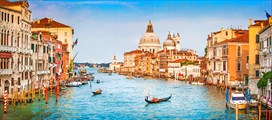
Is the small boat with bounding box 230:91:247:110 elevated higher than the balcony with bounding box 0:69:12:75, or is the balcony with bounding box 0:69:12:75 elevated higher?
the balcony with bounding box 0:69:12:75

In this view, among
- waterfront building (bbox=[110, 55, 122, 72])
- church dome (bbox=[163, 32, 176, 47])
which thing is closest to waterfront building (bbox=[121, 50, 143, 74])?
church dome (bbox=[163, 32, 176, 47])

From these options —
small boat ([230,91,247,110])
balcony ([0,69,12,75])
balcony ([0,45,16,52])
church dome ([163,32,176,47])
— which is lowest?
small boat ([230,91,247,110])

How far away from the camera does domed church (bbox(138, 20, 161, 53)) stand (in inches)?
4594

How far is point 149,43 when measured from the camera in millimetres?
116688

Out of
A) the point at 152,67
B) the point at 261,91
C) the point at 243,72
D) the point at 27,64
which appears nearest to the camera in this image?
the point at 261,91

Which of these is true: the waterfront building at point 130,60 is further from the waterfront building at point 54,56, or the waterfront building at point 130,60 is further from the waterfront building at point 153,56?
the waterfront building at point 54,56

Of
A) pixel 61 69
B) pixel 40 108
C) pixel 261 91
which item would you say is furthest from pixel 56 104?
pixel 61 69

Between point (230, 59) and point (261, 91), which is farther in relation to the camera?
point (230, 59)

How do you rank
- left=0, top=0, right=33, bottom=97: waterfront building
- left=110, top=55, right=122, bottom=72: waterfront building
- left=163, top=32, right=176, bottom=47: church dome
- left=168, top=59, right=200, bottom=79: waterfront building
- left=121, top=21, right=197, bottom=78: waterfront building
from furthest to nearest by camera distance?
left=110, top=55, right=122, bottom=72: waterfront building
left=163, top=32, right=176, bottom=47: church dome
left=121, top=21, right=197, bottom=78: waterfront building
left=168, top=59, right=200, bottom=79: waterfront building
left=0, top=0, right=33, bottom=97: waterfront building

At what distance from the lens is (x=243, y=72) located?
3600 cm

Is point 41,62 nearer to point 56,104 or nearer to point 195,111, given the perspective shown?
point 56,104

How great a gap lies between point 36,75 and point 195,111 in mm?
12630

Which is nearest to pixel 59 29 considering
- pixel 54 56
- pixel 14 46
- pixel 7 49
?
pixel 54 56

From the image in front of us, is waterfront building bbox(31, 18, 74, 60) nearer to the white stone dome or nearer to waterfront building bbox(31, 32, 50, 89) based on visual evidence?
waterfront building bbox(31, 32, 50, 89)
